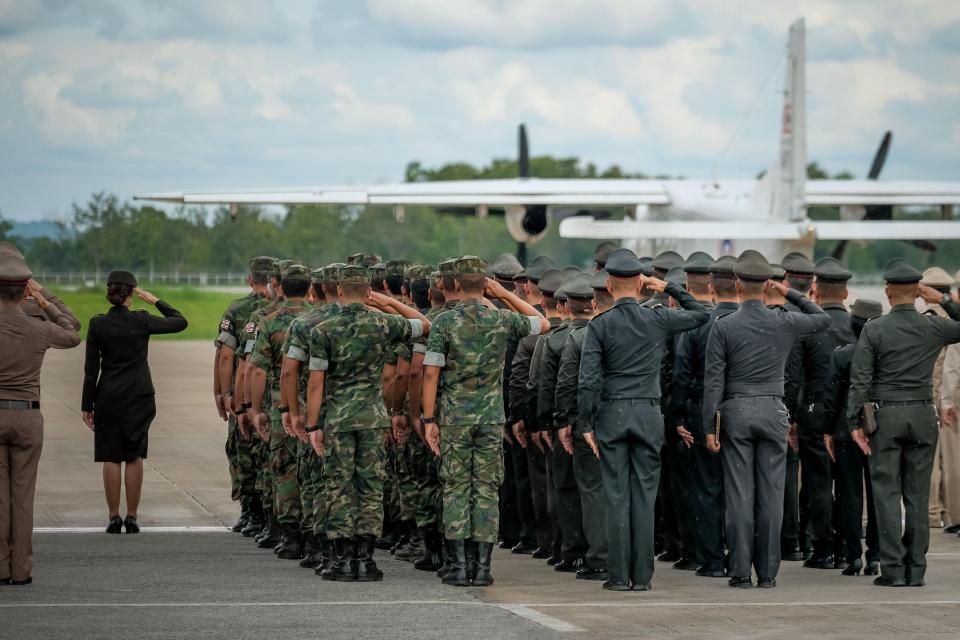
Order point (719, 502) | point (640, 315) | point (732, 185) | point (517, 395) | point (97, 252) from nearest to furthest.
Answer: point (640, 315), point (719, 502), point (517, 395), point (732, 185), point (97, 252)

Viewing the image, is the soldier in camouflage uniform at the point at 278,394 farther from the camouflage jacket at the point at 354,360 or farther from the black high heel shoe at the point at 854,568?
the black high heel shoe at the point at 854,568

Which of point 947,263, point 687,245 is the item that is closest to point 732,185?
point 687,245

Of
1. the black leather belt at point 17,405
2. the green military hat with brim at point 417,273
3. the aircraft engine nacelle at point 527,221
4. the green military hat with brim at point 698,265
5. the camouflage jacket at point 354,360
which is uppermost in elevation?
the aircraft engine nacelle at point 527,221

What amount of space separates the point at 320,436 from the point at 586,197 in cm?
1933

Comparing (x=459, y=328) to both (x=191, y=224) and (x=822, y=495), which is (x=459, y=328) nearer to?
(x=822, y=495)

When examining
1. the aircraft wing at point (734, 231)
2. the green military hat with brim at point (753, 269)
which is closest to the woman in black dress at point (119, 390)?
the green military hat with brim at point (753, 269)

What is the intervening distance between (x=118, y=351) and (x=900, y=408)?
556 centimetres

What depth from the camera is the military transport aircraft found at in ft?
80.3

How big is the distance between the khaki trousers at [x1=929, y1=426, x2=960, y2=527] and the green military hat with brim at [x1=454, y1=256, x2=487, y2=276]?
4.39 m

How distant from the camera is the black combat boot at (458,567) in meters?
8.65

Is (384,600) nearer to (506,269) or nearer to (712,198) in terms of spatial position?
(506,269)

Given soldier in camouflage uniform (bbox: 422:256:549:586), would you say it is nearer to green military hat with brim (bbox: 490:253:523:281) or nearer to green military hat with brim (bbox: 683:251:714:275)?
green military hat with brim (bbox: 683:251:714:275)

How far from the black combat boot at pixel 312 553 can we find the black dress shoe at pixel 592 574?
1649mm

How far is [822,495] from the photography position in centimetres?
966
